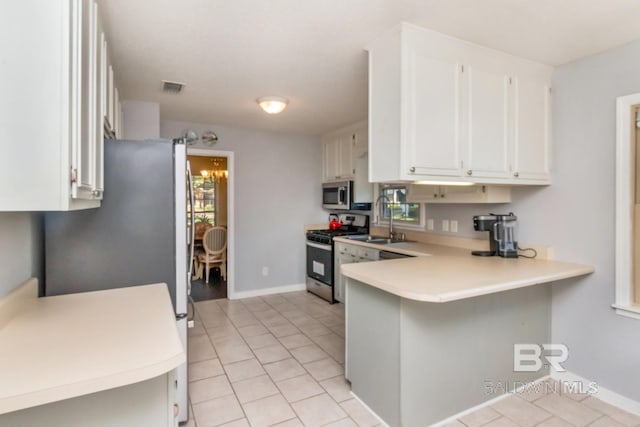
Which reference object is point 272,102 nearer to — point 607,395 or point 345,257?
point 345,257

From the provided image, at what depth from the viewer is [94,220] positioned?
1872mm

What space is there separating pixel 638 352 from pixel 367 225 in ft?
9.76

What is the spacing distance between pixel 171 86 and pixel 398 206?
2.73 m

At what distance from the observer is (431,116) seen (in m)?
2.06

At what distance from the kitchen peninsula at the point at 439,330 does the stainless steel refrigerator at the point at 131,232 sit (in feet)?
3.45

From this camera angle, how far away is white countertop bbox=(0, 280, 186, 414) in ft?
2.82

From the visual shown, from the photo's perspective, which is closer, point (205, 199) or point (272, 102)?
point (272, 102)

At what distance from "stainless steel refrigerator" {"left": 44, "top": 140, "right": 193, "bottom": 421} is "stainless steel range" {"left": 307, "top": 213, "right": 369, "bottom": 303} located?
2555 mm

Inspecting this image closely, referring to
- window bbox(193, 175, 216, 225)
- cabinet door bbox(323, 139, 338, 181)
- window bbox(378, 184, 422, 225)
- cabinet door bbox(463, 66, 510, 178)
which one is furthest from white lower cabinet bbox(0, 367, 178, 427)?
window bbox(193, 175, 216, 225)

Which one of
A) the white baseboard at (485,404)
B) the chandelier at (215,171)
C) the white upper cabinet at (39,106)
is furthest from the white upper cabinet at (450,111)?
the chandelier at (215,171)

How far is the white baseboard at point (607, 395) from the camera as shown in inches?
84.8

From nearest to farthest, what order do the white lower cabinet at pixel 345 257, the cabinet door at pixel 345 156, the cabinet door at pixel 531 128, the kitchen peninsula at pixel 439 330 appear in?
the kitchen peninsula at pixel 439 330 → the cabinet door at pixel 531 128 → the white lower cabinet at pixel 345 257 → the cabinet door at pixel 345 156

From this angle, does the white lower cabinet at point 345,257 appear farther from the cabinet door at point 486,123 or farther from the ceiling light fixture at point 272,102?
the ceiling light fixture at point 272,102

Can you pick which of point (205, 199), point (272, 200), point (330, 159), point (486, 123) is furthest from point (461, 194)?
point (205, 199)
